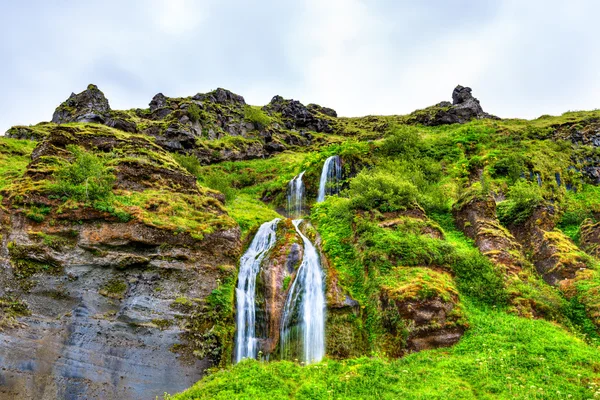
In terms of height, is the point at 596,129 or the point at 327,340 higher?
the point at 596,129

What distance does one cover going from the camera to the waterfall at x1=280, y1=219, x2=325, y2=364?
51.0ft

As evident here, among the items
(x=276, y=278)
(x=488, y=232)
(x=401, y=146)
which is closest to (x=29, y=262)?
(x=276, y=278)

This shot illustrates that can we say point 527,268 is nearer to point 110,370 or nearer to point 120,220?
point 110,370

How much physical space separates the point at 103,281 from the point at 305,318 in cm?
938

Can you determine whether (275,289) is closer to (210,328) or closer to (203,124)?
(210,328)

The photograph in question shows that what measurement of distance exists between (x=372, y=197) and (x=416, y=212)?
298 cm

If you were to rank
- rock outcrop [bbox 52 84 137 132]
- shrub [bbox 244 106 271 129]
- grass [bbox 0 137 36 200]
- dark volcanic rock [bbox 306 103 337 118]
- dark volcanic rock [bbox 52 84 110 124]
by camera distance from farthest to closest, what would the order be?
1. dark volcanic rock [bbox 306 103 337 118]
2. shrub [bbox 244 106 271 129]
3. dark volcanic rock [bbox 52 84 110 124]
4. rock outcrop [bbox 52 84 137 132]
5. grass [bbox 0 137 36 200]

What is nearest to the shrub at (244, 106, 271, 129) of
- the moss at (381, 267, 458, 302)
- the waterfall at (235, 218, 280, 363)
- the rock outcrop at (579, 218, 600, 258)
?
the waterfall at (235, 218, 280, 363)

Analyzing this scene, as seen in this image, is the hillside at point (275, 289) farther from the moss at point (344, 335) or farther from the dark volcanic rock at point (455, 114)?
the dark volcanic rock at point (455, 114)

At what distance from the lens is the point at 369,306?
16062mm

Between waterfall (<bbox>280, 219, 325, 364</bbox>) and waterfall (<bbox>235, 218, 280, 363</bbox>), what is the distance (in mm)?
1523

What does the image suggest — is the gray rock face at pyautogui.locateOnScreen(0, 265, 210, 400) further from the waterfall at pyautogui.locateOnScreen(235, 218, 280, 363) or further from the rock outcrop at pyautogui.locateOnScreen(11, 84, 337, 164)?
the rock outcrop at pyautogui.locateOnScreen(11, 84, 337, 164)

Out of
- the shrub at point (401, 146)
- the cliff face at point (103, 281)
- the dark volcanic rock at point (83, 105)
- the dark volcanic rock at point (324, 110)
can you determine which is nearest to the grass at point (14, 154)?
the cliff face at point (103, 281)

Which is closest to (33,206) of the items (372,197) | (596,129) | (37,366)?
(37,366)
